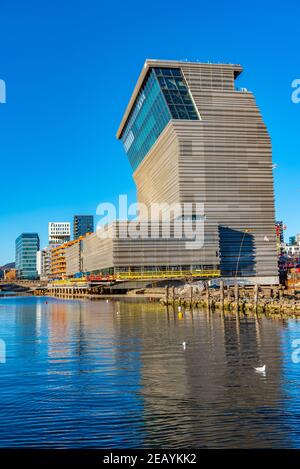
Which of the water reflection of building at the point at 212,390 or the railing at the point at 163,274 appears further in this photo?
the railing at the point at 163,274

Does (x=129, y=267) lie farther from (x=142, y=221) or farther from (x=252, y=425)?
(x=252, y=425)

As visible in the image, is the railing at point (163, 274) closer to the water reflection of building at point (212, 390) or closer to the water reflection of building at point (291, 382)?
the water reflection of building at point (212, 390)

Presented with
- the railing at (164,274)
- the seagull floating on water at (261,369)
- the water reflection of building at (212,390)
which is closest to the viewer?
the water reflection of building at (212,390)

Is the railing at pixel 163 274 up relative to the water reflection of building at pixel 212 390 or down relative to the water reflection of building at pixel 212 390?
up

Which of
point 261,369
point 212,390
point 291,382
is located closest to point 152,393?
point 212,390

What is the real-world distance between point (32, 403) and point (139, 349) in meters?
19.1

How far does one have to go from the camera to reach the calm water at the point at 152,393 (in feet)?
66.3

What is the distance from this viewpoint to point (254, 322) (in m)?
64.3

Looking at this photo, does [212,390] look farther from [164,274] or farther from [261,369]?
[164,274]

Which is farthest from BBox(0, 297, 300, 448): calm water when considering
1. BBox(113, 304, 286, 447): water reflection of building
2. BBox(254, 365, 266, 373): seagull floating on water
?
A: BBox(254, 365, 266, 373): seagull floating on water

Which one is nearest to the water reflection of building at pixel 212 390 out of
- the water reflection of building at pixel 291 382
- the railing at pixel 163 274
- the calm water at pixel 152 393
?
the calm water at pixel 152 393

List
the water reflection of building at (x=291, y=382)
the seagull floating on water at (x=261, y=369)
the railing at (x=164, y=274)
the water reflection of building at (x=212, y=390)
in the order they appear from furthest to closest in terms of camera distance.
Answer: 1. the railing at (x=164, y=274)
2. the seagull floating on water at (x=261, y=369)
3. the water reflection of building at (x=291, y=382)
4. the water reflection of building at (x=212, y=390)

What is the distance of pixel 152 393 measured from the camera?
2714cm
